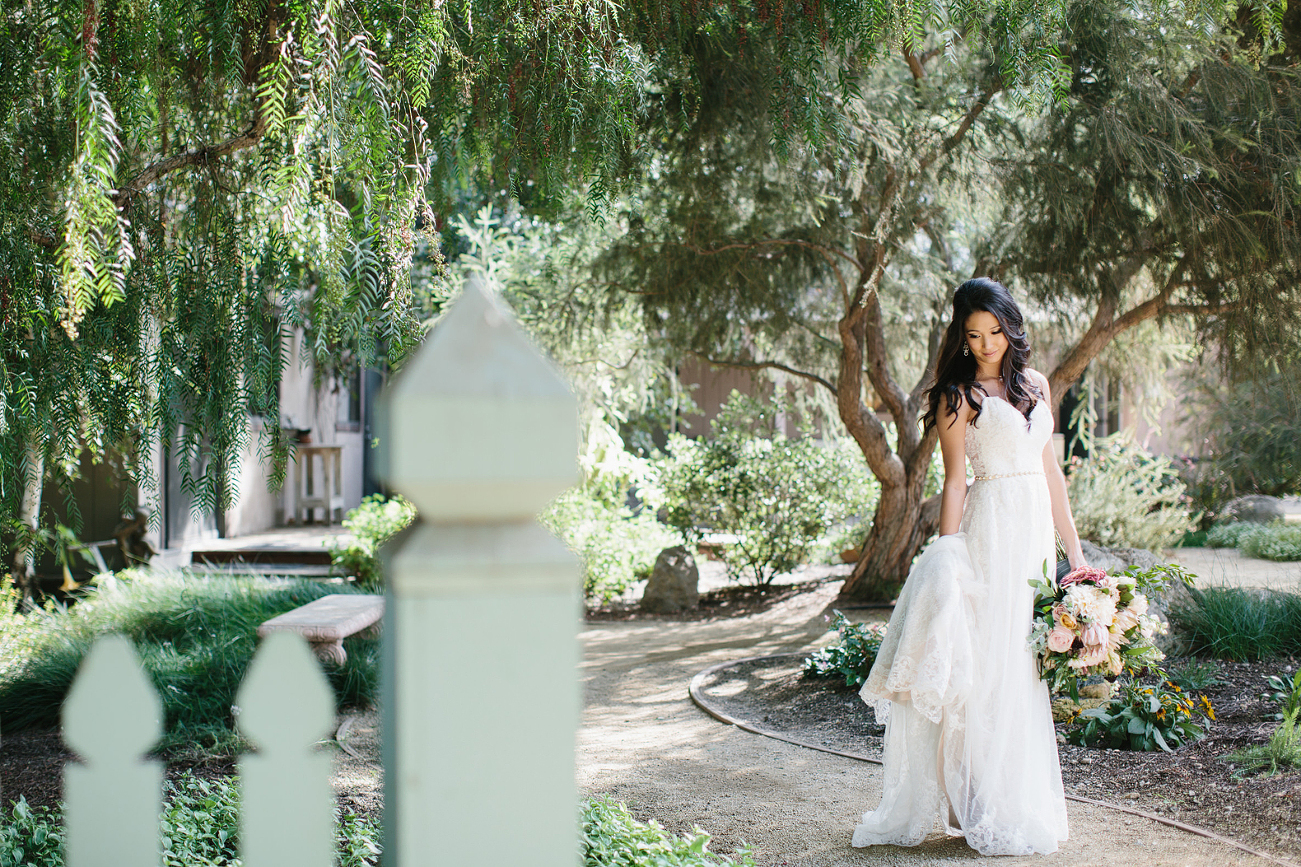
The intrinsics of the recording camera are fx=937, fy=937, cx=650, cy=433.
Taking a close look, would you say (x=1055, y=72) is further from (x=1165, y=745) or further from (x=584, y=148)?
(x=1165, y=745)

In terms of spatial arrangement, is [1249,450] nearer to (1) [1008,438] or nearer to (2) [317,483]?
(1) [1008,438]

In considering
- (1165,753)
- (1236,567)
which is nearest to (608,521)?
(1165,753)

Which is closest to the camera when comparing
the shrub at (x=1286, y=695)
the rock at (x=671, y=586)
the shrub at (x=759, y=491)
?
the shrub at (x=1286, y=695)

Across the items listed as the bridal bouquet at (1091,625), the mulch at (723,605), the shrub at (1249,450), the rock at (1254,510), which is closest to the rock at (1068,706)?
the bridal bouquet at (1091,625)

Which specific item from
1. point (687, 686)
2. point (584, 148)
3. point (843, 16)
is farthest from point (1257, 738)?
point (584, 148)

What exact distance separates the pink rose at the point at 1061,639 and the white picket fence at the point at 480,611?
2.96 meters

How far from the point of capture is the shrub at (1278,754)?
13.6 ft

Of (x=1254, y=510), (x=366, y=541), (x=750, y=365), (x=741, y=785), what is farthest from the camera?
(x=1254, y=510)

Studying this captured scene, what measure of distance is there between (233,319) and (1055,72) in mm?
3111

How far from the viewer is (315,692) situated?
116cm

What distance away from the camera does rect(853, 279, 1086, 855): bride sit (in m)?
3.43

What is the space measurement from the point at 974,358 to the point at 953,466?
476 mm

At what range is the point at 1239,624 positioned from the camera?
21.4 feet

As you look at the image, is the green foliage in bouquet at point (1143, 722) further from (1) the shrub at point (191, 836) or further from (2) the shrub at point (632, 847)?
(1) the shrub at point (191, 836)
